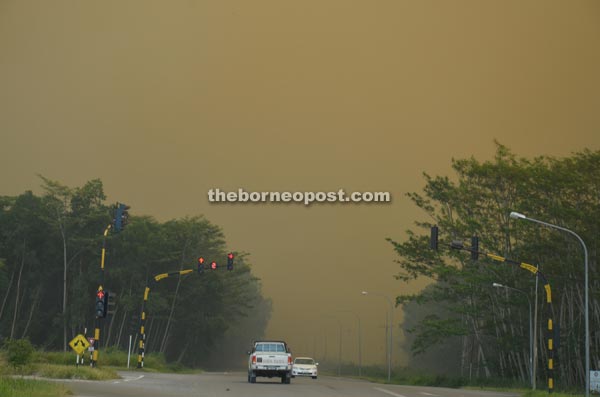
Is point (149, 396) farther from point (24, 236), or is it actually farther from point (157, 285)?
point (157, 285)

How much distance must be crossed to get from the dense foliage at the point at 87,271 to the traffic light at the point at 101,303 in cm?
4389

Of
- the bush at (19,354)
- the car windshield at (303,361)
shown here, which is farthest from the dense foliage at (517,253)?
the bush at (19,354)

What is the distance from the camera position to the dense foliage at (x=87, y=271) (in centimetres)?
9556

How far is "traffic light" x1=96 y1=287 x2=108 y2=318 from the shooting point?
45719 mm

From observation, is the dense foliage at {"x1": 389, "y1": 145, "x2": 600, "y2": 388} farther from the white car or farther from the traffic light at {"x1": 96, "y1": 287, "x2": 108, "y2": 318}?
the traffic light at {"x1": 96, "y1": 287, "x2": 108, "y2": 318}

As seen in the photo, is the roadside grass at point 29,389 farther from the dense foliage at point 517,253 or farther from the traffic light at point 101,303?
the dense foliage at point 517,253

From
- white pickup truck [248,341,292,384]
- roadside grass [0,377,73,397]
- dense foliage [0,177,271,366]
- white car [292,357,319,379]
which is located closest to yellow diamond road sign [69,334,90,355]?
white pickup truck [248,341,292,384]

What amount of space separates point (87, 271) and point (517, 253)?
53905 mm

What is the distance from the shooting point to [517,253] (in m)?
66.2

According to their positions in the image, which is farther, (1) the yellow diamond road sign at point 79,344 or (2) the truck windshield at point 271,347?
(2) the truck windshield at point 271,347

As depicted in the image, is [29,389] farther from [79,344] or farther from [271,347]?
[271,347]

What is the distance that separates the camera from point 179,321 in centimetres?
11094

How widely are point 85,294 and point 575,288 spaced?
51408mm

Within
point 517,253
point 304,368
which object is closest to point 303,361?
point 304,368
